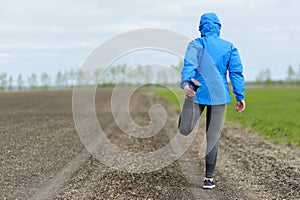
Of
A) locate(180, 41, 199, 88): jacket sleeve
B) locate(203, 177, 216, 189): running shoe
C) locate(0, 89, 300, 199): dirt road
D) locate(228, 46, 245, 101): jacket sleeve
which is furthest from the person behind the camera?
locate(203, 177, 216, 189): running shoe

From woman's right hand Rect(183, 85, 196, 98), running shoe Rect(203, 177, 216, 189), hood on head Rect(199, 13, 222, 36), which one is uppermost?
hood on head Rect(199, 13, 222, 36)

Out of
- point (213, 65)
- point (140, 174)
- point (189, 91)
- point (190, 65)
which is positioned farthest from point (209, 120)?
point (140, 174)

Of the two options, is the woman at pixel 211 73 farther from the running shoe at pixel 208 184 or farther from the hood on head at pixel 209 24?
the running shoe at pixel 208 184

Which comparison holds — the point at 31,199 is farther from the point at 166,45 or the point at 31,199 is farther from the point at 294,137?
the point at 294,137

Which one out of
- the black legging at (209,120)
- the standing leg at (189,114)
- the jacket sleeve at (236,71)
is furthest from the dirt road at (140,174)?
the jacket sleeve at (236,71)

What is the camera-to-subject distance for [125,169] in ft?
25.3

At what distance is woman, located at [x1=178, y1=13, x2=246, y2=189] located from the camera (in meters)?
6.06

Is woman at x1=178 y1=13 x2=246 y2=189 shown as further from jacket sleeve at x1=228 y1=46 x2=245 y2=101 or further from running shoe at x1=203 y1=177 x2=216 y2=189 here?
running shoe at x1=203 y1=177 x2=216 y2=189

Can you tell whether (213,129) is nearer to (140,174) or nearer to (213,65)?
(213,65)

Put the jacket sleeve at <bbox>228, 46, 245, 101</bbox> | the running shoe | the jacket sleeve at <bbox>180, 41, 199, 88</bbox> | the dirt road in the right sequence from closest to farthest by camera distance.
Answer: the jacket sleeve at <bbox>180, 41, 199, 88</bbox>, the jacket sleeve at <bbox>228, 46, 245, 101</bbox>, the dirt road, the running shoe

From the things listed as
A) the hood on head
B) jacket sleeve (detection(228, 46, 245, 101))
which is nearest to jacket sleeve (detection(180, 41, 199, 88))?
the hood on head

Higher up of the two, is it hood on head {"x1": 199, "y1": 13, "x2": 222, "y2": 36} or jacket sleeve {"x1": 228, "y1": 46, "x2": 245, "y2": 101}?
hood on head {"x1": 199, "y1": 13, "x2": 222, "y2": 36}

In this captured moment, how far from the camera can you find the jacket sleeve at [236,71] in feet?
19.9

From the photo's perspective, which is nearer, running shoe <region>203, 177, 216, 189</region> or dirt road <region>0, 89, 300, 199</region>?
dirt road <region>0, 89, 300, 199</region>
